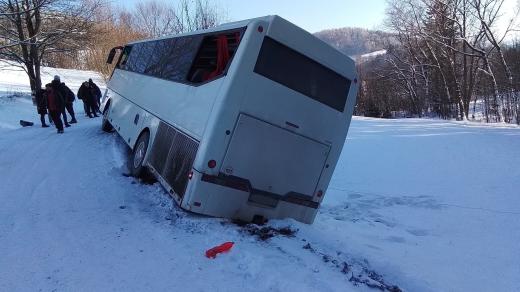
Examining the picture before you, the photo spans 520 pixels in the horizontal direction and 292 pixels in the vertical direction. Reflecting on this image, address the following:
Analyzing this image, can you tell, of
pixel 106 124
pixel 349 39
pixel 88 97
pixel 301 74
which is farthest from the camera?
pixel 349 39

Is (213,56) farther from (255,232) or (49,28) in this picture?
(49,28)

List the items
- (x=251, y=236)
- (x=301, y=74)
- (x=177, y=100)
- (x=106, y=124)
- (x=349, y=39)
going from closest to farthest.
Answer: (x=251, y=236) → (x=301, y=74) → (x=177, y=100) → (x=106, y=124) → (x=349, y=39)

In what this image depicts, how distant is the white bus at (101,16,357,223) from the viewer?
18.4ft

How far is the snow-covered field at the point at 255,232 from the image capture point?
14.3 feet

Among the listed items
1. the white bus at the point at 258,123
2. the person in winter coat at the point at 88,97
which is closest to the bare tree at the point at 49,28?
the person in winter coat at the point at 88,97

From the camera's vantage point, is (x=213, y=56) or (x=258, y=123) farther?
(x=213, y=56)

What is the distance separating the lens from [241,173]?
19.0 feet

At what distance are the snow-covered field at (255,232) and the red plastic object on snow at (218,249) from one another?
4.6 inches


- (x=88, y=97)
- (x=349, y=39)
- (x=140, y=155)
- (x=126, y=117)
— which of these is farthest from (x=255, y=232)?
(x=349, y=39)

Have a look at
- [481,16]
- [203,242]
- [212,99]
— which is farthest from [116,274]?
[481,16]

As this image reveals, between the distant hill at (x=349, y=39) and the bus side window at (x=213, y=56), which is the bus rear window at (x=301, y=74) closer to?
the bus side window at (x=213, y=56)

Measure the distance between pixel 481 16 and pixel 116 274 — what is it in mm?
30425

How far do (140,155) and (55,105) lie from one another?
7.33 meters

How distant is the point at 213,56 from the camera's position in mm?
6680
